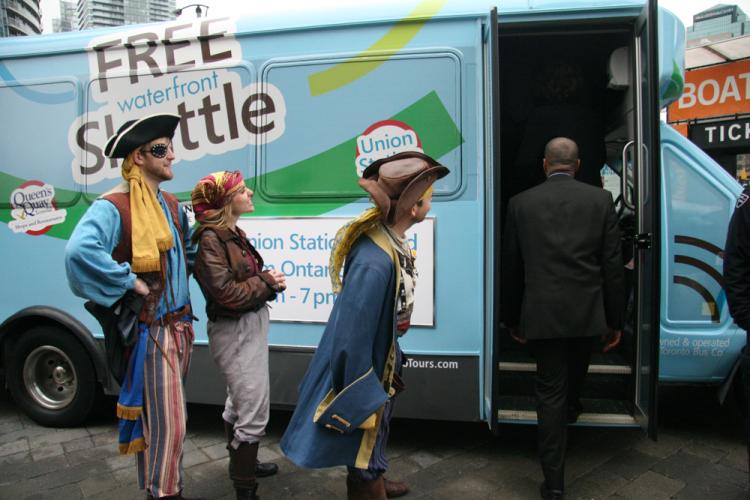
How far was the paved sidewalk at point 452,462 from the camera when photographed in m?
3.18

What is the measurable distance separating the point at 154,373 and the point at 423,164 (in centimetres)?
149

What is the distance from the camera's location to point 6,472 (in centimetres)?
351

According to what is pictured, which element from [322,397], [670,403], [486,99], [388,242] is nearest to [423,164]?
[388,242]

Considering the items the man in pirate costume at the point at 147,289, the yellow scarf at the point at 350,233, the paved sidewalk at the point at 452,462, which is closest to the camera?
the yellow scarf at the point at 350,233

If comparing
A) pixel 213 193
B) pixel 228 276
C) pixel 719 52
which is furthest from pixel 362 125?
pixel 719 52

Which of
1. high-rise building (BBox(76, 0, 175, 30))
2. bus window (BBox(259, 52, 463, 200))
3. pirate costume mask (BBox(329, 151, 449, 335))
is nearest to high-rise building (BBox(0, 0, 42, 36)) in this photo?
high-rise building (BBox(76, 0, 175, 30))

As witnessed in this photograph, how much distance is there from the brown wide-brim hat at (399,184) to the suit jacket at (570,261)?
1.17m

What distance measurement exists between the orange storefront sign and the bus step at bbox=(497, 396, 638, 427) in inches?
267

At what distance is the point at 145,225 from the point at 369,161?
4.99ft

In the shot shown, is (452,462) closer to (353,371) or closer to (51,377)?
(353,371)

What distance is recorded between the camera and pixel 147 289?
7.80 feet

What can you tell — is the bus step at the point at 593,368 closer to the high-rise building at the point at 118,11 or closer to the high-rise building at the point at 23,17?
the high-rise building at the point at 118,11

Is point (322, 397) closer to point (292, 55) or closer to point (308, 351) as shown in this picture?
point (308, 351)

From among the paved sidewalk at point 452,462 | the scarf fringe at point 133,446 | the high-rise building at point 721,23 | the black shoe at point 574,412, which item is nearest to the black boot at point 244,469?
the paved sidewalk at point 452,462
